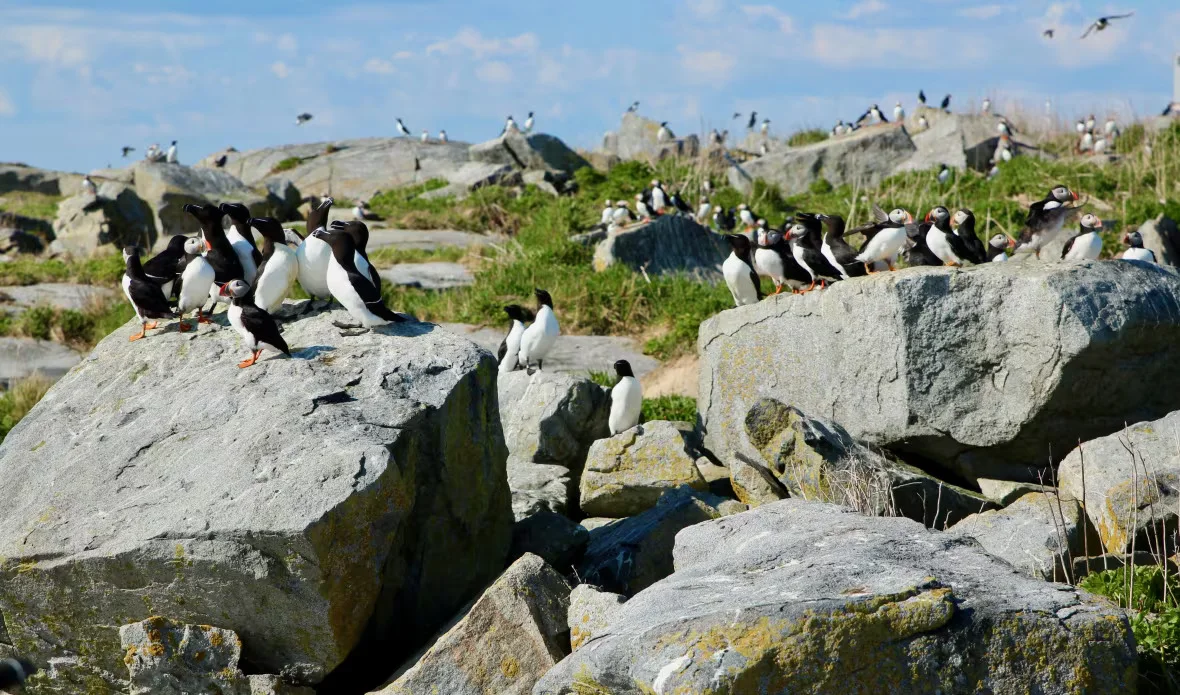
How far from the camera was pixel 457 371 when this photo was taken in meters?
6.83

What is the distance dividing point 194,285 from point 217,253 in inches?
11.3

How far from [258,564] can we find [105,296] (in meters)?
14.6

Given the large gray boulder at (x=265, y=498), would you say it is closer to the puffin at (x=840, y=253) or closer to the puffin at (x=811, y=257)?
the puffin at (x=811, y=257)

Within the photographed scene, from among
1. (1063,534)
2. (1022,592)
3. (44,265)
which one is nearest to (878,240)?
(1063,534)

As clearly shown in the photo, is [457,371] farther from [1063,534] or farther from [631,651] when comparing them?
[1063,534]

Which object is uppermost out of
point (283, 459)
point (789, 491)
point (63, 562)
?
point (283, 459)

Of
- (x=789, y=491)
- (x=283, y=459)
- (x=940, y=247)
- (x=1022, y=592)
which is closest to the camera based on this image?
(x=1022, y=592)

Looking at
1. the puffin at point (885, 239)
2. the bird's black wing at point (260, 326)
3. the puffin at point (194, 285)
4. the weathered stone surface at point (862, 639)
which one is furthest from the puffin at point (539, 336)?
the weathered stone surface at point (862, 639)

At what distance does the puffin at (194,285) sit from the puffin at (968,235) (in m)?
6.43

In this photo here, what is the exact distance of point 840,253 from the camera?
11008mm

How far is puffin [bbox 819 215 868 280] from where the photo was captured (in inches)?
426

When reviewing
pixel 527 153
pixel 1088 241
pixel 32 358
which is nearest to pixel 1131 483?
pixel 1088 241

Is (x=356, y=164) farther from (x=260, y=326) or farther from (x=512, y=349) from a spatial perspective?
(x=260, y=326)

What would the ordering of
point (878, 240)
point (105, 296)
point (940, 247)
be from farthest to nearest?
point (105, 296), point (878, 240), point (940, 247)
